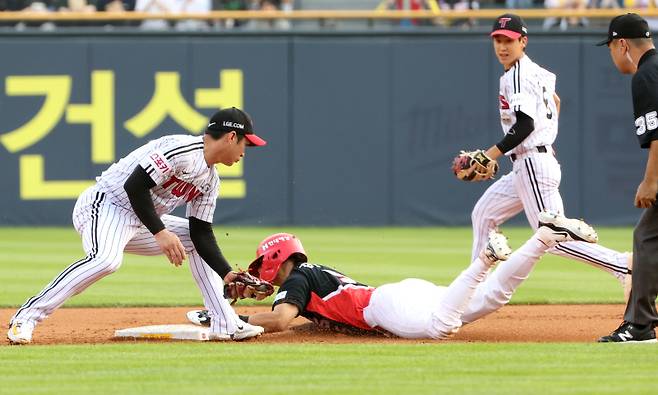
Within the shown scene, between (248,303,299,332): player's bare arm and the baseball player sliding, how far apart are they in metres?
1.56

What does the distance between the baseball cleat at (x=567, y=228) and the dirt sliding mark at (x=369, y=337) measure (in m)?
0.84

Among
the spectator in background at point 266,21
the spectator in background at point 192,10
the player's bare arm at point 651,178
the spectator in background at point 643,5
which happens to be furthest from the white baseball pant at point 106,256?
the spectator in background at point 643,5

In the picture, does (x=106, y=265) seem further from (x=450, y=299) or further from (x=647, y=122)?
(x=647, y=122)

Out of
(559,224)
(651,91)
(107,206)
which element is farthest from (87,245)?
(651,91)

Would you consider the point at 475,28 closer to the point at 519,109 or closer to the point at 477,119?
the point at 477,119

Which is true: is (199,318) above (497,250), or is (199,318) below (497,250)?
below

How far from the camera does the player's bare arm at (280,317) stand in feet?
22.6

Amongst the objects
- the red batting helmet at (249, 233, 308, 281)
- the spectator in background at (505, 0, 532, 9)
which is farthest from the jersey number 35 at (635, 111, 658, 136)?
the spectator in background at (505, 0, 532, 9)

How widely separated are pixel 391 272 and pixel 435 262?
97 centimetres

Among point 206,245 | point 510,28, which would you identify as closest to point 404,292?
point 206,245

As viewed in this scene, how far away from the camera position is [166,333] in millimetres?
7070

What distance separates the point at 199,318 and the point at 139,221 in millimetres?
1088

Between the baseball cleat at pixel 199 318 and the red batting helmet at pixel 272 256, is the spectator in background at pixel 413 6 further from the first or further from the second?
the red batting helmet at pixel 272 256

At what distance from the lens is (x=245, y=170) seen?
624 inches
